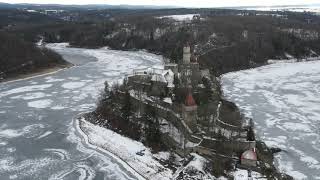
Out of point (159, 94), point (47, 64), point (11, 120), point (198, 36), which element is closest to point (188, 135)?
point (159, 94)

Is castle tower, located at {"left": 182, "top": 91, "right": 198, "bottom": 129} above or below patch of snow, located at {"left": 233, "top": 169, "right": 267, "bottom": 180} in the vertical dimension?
above

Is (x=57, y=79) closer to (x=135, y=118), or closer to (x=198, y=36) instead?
(x=135, y=118)

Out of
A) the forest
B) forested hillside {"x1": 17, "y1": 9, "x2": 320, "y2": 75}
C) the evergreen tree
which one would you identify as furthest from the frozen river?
forested hillside {"x1": 17, "y1": 9, "x2": 320, "y2": 75}

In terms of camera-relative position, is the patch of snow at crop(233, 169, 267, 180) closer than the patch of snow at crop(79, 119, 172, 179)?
Yes

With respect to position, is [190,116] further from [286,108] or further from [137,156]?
[286,108]

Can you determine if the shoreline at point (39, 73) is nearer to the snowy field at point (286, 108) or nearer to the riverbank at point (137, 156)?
the snowy field at point (286, 108)

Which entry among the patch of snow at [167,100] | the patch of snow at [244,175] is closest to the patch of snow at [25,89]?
the patch of snow at [167,100]

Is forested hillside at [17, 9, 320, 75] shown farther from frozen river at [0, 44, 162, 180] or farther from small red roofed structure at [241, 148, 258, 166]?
small red roofed structure at [241, 148, 258, 166]
